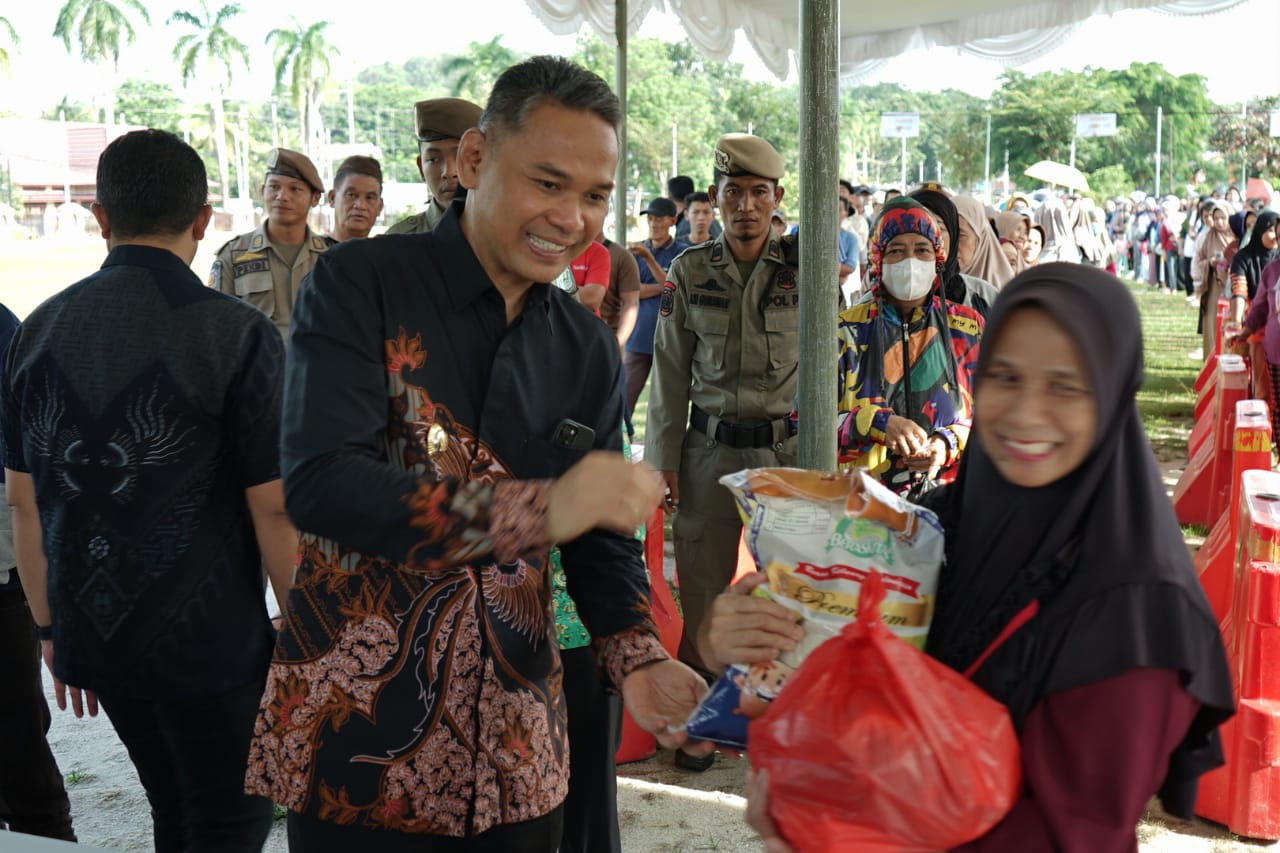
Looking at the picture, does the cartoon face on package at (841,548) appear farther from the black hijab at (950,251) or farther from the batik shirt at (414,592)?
the black hijab at (950,251)

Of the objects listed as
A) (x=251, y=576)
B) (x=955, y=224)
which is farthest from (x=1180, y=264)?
(x=251, y=576)

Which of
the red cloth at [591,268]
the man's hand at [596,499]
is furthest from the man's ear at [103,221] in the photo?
the red cloth at [591,268]

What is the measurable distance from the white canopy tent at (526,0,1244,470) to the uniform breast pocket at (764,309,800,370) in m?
1.11

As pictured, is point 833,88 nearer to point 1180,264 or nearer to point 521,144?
point 521,144

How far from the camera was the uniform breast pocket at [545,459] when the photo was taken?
5.90ft

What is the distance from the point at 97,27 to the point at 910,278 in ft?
224

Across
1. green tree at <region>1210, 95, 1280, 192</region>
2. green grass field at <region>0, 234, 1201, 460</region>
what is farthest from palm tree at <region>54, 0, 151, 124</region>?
green tree at <region>1210, 95, 1280, 192</region>

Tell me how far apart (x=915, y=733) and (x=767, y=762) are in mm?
185

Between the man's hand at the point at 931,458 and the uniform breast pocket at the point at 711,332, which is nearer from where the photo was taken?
the man's hand at the point at 931,458

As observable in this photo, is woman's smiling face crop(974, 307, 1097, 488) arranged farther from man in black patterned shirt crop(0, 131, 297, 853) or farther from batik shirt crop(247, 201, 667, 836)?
man in black patterned shirt crop(0, 131, 297, 853)

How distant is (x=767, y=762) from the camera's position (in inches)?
54.0

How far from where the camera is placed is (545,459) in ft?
5.95

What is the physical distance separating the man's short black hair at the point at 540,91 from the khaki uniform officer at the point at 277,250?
3697 millimetres

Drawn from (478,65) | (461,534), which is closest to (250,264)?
(461,534)
